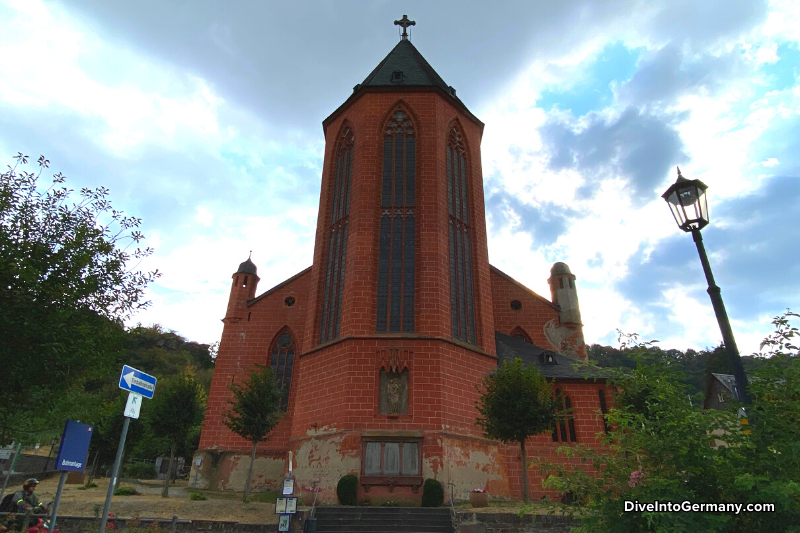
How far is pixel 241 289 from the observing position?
90.3ft

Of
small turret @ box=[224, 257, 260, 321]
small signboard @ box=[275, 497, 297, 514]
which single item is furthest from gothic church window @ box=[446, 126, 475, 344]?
small turret @ box=[224, 257, 260, 321]

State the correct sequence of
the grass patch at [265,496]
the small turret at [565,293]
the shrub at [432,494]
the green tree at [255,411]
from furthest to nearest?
the small turret at [565,293] < the grass patch at [265,496] < the green tree at [255,411] < the shrub at [432,494]

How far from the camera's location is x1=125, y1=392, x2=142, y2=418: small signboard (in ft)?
20.7

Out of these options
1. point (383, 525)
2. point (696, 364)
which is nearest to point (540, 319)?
point (383, 525)

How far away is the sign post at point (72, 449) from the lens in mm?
6293

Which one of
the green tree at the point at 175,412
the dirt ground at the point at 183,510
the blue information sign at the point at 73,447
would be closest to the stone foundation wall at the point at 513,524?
the dirt ground at the point at 183,510

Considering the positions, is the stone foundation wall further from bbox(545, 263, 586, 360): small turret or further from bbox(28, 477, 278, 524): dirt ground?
bbox(545, 263, 586, 360): small turret

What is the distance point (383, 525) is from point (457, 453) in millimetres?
4176

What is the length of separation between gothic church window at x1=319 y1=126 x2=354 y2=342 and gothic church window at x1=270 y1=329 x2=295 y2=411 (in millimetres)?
5404

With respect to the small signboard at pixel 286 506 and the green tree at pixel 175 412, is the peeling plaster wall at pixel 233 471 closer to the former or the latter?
the green tree at pixel 175 412

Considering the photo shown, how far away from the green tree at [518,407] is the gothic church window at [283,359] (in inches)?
479

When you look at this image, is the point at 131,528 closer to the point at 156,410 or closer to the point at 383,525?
the point at 383,525

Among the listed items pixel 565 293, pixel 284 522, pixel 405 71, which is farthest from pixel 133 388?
pixel 565 293

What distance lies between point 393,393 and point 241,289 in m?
13.0
